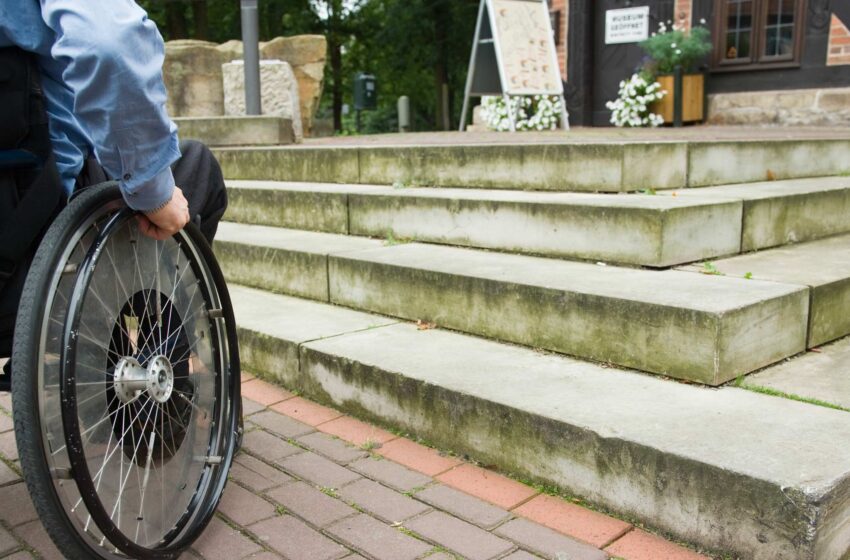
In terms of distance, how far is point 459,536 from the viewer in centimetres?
220

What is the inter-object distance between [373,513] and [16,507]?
1.05m

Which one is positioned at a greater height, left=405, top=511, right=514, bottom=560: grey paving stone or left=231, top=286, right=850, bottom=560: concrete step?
left=231, top=286, right=850, bottom=560: concrete step

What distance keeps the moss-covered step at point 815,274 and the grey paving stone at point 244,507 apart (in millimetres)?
1955

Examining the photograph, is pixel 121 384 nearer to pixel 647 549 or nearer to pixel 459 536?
pixel 459 536

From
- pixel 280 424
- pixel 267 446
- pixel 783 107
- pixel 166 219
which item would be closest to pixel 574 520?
pixel 267 446

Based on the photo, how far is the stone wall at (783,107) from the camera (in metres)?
8.61

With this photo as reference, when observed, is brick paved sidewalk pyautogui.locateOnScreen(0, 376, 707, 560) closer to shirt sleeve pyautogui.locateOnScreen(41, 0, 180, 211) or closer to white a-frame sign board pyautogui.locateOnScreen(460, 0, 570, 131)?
shirt sleeve pyautogui.locateOnScreen(41, 0, 180, 211)

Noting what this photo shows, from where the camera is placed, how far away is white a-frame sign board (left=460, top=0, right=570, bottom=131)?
8.62 metres

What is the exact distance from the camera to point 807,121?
8836 millimetres

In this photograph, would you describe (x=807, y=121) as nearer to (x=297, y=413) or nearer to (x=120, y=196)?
(x=297, y=413)

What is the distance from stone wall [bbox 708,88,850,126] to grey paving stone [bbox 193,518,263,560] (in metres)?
8.28

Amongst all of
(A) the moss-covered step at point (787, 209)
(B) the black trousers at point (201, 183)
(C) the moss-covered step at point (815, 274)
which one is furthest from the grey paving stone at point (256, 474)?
(A) the moss-covered step at point (787, 209)

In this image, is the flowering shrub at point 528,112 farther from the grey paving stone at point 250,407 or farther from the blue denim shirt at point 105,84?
the blue denim shirt at point 105,84

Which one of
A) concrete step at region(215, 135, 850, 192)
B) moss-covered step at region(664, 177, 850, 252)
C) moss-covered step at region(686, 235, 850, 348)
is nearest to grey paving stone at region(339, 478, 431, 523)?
moss-covered step at region(686, 235, 850, 348)
